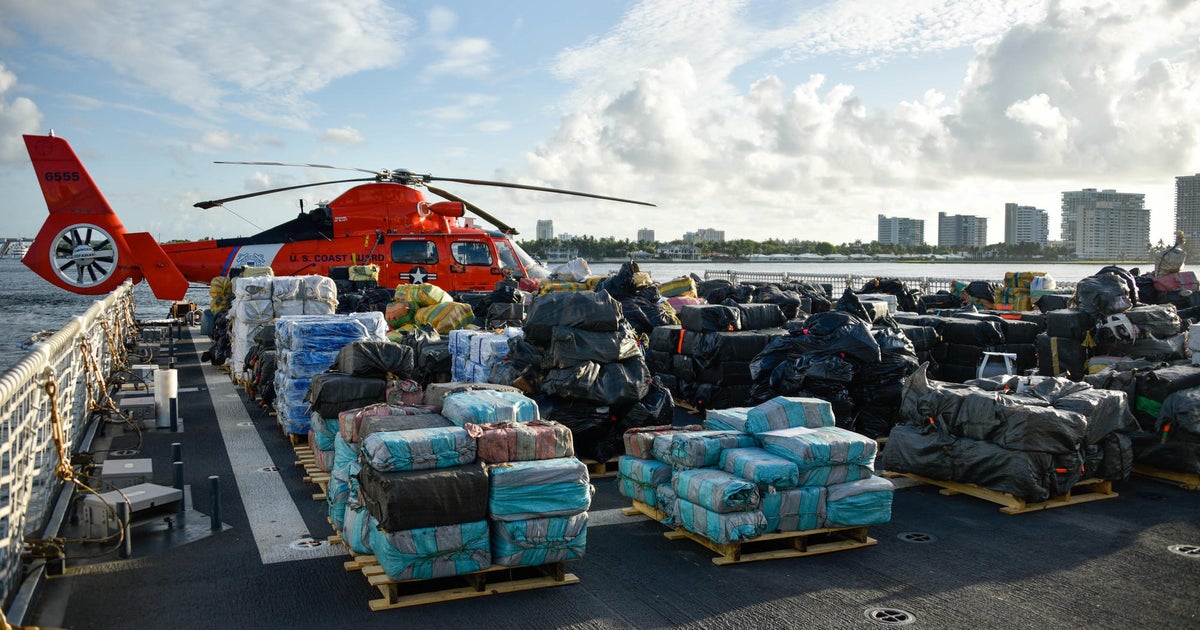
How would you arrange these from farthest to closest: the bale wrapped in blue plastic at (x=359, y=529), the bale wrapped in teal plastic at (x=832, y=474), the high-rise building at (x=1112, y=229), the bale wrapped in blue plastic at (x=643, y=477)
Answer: the high-rise building at (x=1112, y=229)
the bale wrapped in blue plastic at (x=643, y=477)
the bale wrapped in teal plastic at (x=832, y=474)
the bale wrapped in blue plastic at (x=359, y=529)

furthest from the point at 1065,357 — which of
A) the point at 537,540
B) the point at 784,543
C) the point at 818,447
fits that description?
the point at 537,540

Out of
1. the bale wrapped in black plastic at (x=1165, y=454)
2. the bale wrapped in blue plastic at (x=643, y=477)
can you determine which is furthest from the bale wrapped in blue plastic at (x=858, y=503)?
the bale wrapped in black plastic at (x=1165, y=454)

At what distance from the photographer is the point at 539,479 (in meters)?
5.64

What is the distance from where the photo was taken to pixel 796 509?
6547 millimetres

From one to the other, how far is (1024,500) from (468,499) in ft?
17.4

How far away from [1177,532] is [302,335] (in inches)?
374

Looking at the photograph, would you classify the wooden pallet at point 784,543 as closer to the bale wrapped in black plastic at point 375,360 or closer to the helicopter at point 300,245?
the bale wrapped in black plastic at point 375,360

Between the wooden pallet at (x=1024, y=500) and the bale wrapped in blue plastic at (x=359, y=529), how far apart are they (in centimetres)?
552

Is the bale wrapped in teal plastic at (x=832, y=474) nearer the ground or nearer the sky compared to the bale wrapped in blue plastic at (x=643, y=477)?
nearer the sky

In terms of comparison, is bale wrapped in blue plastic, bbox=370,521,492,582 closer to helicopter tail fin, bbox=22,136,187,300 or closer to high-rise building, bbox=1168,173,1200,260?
helicopter tail fin, bbox=22,136,187,300

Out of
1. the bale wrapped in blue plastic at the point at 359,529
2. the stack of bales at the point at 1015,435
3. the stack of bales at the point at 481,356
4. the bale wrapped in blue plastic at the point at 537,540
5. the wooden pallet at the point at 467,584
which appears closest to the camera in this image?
the wooden pallet at the point at 467,584

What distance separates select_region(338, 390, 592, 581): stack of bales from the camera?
536 cm

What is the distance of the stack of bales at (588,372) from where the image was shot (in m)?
9.20

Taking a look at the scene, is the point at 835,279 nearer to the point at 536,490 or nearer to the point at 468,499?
the point at 536,490
